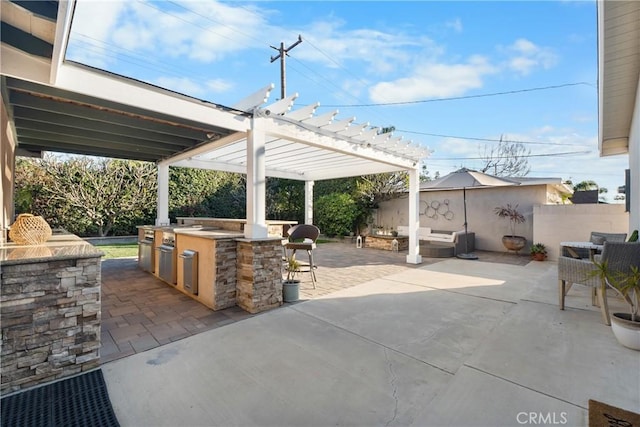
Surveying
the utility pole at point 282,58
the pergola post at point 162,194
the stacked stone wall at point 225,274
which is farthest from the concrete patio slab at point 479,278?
the utility pole at point 282,58

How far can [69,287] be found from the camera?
2.64 metres

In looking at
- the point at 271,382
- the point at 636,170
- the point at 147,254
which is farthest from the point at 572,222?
the point at 147,254

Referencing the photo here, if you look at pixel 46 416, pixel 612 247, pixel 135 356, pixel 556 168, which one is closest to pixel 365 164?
pixel 612 247

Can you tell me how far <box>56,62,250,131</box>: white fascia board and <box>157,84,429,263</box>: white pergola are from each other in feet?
1.09

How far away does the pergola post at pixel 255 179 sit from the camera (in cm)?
466

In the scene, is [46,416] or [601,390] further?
[601,390]

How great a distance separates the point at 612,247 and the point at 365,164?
622 cm

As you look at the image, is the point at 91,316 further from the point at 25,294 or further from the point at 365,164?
the point at 365,164

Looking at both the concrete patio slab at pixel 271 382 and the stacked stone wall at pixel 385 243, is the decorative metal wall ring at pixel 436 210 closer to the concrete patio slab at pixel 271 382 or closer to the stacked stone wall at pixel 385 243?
the stacked stone wall at pixel 385 243

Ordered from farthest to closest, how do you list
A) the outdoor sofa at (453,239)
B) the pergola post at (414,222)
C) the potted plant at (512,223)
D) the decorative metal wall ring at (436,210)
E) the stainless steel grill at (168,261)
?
the decorative metal wall ring at (436,210) → the potted plant at (512,223) → the outdoor sofa at (453,239) → the pergola post at (414,222) → the stainless steel grill at (168,261)

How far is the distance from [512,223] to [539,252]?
1970mm

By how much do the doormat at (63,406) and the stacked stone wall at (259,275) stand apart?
6.83 ft

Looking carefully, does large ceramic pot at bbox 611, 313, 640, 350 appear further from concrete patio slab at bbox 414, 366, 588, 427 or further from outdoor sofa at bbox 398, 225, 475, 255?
outdoor sofa at bbox 398, 225, 475, 255

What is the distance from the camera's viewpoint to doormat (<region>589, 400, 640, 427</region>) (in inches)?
76.0
